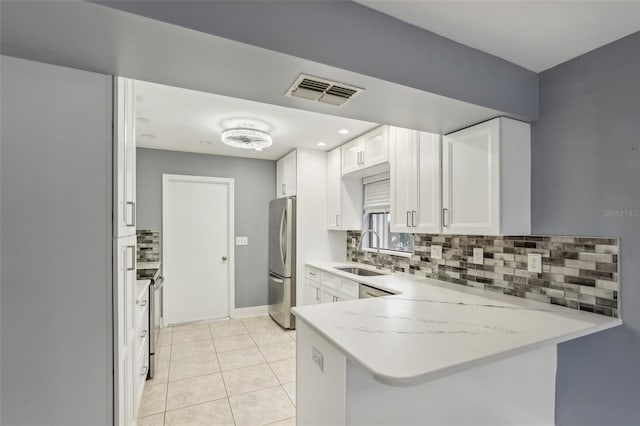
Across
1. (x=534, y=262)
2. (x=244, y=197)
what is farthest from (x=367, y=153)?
(x=244, y=197)

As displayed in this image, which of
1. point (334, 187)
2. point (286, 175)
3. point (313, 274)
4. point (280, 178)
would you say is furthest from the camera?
point (280, 178)

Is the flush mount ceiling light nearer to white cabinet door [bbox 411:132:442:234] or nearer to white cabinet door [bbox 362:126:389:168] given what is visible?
white cabinet door [bbox 362:126:389:168]

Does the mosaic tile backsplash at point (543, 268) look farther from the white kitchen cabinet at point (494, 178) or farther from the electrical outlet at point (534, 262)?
the white kitchen cabinet at point (494, 178)

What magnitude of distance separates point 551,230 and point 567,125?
2.03ft

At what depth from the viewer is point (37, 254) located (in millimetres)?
1169

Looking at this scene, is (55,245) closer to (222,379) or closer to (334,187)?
(222,379)

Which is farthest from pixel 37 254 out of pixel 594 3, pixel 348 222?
pixel 348 222

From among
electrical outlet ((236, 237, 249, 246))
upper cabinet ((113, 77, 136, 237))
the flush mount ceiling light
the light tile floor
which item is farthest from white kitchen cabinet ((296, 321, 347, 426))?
electrical outlet ((236, 237, 249, 246))

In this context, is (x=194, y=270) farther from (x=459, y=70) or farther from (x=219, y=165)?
(x=459, y=70)

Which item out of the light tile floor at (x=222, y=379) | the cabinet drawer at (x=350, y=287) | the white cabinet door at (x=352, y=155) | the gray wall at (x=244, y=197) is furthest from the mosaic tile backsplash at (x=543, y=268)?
the gray wall at (x=244, y=197)

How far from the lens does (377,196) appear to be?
3715mm

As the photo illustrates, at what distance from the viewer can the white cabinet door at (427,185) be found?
2289 mm

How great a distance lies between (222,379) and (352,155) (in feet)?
8.71

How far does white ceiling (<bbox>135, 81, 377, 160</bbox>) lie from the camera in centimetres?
252
